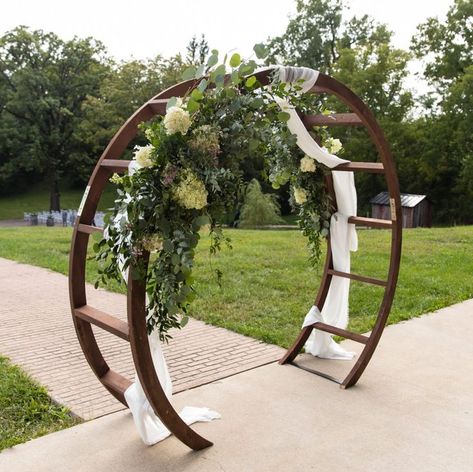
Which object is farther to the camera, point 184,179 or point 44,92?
point 44,92

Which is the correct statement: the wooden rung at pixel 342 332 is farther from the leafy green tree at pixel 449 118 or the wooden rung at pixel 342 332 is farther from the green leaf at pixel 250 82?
the leafy green tree at pixel 449 118

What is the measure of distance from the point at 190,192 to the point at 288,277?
4.79m

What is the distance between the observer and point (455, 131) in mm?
19922

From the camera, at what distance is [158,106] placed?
2.81 m

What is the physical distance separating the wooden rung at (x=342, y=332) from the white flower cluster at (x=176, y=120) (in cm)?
205

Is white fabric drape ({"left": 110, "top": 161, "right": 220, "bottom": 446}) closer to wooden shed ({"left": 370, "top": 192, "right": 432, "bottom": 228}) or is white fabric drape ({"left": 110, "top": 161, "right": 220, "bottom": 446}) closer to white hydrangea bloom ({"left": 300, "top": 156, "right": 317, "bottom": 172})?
white hydrangea bloom ({"left": 300, "top": 156, "right": 317, "bottom": 172})

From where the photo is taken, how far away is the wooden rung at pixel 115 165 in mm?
2776

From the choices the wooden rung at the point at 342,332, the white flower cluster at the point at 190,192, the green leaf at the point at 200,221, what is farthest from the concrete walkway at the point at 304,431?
the white flower cluster at the point at 190,192

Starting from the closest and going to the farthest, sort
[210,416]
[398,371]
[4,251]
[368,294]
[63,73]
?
[210,416]
[398,371]
[368,294]
[4,251]
[63,73]

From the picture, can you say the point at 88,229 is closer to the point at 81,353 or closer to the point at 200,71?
the point at 200,71

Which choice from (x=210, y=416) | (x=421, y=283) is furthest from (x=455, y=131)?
(x=210, y=416)

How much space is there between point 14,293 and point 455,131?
17938 millimetres

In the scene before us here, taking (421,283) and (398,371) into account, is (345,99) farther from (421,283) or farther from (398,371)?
(421,283)

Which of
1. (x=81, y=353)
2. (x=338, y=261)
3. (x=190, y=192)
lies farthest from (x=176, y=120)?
(x=81, y=353)
